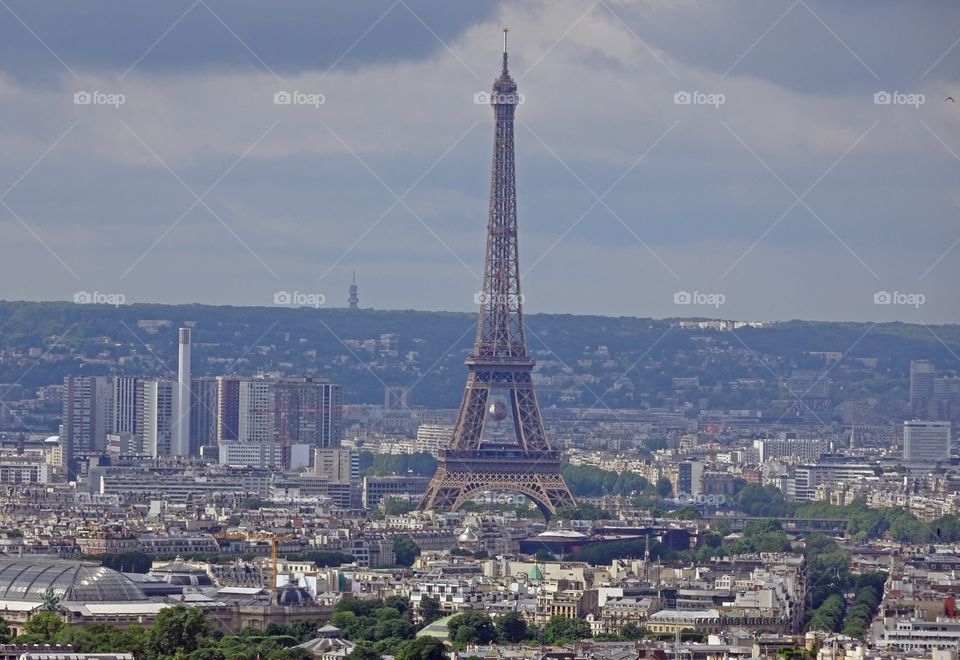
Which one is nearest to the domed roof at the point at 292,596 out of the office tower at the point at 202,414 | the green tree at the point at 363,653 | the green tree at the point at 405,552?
the green tree at the point at 363,653

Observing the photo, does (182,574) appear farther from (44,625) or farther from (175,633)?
(175,633)

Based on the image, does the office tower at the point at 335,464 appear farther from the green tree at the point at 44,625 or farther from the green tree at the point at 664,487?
A: the green tree at the point at 44,625

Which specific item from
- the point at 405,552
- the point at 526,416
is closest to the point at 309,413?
the point at 526,416

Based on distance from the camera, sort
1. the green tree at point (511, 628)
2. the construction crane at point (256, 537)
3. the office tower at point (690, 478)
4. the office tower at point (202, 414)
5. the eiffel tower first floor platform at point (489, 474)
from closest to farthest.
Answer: the green tree at point (511, 628) → the construction crane at point (256, 537) → the eiffel tower first floor platform at point (489, 474) → the office tower at point (690, 478) → the office tower at point (202, 414)

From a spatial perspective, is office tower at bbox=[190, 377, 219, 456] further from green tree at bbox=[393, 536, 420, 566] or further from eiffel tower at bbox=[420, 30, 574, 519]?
green tree at bbox=[393, 536, 420, 566]

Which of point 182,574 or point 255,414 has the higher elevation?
point 255,414

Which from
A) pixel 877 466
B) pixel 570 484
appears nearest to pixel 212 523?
pixel 570 484

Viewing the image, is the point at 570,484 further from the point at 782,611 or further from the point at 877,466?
the point at 782,611
